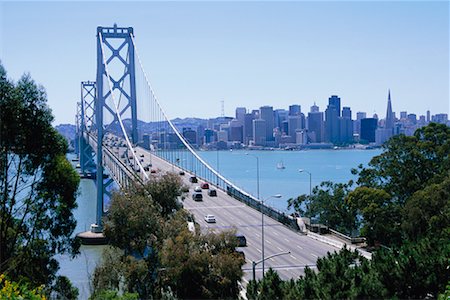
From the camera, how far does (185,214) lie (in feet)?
51.5

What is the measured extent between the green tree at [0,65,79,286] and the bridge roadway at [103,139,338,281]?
3758 mm

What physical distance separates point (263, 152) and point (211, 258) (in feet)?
416

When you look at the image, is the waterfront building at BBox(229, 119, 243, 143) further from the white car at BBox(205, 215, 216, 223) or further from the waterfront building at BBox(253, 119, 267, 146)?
the white car at BBox(205, 215, 216, 223)

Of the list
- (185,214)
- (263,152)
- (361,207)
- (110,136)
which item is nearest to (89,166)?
(110,136)

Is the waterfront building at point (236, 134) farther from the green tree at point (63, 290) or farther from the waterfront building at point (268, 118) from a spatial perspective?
the green tree at point (63, 290)

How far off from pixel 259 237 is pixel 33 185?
7.78m

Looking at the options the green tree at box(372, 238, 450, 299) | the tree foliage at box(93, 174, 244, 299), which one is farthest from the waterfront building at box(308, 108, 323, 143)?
the green tree at box(372, 238, 450, 299)

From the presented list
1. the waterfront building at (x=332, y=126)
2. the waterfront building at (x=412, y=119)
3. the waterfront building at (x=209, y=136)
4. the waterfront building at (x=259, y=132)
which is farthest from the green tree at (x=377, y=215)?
the waterfront building at (x=412, y=119)

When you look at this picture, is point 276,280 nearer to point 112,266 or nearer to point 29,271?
point 112,266

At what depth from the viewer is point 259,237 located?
775 inches

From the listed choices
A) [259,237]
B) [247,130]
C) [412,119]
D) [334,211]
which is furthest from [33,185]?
[412,119]

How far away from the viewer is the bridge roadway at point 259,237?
15984 millimetres

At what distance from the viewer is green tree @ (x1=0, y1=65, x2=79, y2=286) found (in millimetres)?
13414

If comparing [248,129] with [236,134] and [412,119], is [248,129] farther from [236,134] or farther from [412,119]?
[412,119]
